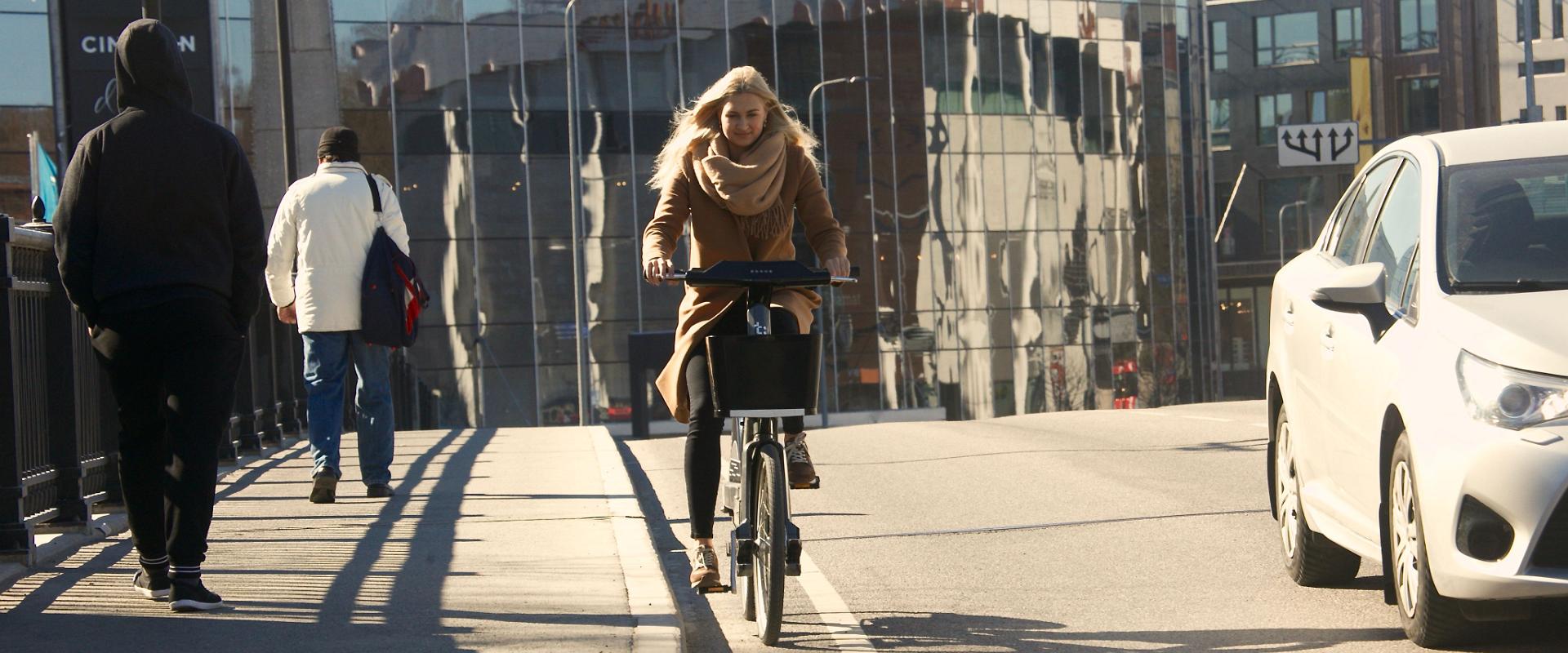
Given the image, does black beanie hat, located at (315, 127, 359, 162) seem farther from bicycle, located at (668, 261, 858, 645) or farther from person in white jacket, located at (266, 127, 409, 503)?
bicycle, located at (668, 261, 858, 645)

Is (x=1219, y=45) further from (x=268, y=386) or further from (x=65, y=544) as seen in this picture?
(x=65, y=544)

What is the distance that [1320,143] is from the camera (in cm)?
2314

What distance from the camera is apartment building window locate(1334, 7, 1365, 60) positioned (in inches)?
2803

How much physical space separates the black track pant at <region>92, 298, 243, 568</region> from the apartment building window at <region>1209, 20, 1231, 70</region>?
7073cm

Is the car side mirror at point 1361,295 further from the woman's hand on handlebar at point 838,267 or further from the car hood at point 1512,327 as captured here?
the woman's hand on handlebar at point 838,267

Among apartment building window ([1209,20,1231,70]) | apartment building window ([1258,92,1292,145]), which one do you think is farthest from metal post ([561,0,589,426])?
apartment building window ([1258,92,1292,145])

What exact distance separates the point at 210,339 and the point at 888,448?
9470mm

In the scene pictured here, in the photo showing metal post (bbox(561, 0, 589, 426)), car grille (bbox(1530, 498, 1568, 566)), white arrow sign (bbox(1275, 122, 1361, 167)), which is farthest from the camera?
metal post (bbox(561, 0, 589, 426))

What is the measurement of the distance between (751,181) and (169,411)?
193cm

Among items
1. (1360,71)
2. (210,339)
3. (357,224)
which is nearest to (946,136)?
(1360,71)

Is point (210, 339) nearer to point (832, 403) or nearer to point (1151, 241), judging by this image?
point (832, 403)

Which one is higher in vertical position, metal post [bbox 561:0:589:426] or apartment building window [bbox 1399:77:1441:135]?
apartment building window [bbox 1399:77:1441:135]

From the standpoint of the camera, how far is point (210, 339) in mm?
5742

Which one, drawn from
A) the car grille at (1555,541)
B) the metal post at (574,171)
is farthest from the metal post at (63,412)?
the metal post at (574,171)
